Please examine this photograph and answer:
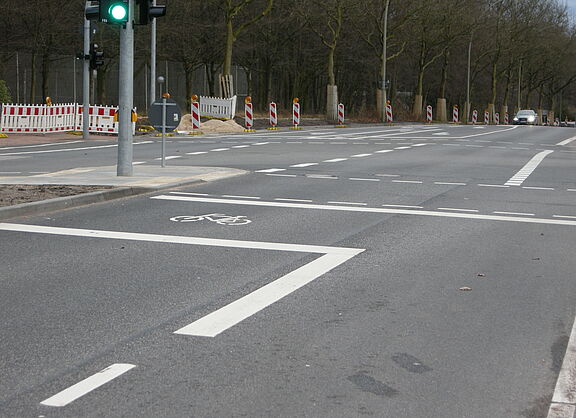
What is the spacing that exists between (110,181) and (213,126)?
2601 cm

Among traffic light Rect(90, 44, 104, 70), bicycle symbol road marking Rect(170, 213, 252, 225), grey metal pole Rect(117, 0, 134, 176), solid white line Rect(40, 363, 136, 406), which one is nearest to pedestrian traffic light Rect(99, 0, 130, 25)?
grey metal pole Rect(117, 0, 134, 176)

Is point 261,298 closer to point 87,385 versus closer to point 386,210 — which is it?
point 87,385

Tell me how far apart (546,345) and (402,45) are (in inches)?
2553

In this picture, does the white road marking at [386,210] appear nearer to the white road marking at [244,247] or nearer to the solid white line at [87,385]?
the white road marking at [244,247]

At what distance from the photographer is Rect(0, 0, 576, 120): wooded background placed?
49.6 metres

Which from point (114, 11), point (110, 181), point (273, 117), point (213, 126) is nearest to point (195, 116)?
point (213, 126)

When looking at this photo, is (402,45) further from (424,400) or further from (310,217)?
(424,400)

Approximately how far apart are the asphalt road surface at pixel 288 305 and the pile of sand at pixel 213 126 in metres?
26.1

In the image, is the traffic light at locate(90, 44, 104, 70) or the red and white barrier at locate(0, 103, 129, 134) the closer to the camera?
the traffic light at locate(90, 44, 104, 70)

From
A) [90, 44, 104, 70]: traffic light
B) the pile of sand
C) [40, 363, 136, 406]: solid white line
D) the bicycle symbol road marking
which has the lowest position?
[40, 363, 136, 406]: solid white line

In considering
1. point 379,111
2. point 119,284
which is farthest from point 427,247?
point 379,111

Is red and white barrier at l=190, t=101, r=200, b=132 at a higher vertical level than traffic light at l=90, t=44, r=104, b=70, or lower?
lower

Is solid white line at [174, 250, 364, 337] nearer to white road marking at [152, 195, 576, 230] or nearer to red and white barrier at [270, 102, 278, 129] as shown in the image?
white road marking at [152, 195, 576, 230]

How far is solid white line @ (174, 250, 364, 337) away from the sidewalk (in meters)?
4.64
